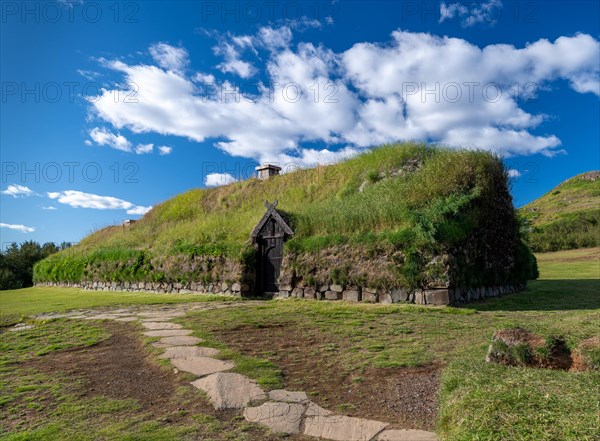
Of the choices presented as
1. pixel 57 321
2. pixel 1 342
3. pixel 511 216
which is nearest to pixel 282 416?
pixel 1 342

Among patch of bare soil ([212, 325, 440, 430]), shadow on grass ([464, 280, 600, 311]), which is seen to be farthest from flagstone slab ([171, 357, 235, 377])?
shadow on grass ([464, 280, 600, 311])

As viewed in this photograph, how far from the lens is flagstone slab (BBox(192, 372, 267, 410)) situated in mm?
3860

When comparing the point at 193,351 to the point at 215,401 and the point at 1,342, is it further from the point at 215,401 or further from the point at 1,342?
the point at 1,342

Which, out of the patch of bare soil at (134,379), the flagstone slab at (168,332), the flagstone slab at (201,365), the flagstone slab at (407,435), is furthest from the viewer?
the flagstone slab at (168,332)

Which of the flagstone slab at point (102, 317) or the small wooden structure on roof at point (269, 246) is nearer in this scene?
the flagstone slab at point (102, 317)

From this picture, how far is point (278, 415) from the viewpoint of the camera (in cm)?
353

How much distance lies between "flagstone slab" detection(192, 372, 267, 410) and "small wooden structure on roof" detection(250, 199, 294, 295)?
10055 mm

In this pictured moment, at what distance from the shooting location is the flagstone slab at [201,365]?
15.9 ft

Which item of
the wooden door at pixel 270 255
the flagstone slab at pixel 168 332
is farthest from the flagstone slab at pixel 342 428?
the wooden door at pixel 270 255

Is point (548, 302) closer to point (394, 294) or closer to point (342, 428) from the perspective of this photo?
point (394, 294)

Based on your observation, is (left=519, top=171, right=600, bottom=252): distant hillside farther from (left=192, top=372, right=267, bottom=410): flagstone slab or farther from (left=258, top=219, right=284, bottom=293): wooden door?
(left=192, top=372, right=267, bottom=410): flagstone slab

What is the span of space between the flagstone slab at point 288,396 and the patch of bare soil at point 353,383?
95mm

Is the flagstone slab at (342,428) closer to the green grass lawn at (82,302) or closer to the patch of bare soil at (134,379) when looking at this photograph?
the patch of bare soil at (134,379)

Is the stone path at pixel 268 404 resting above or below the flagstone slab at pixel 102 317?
below
